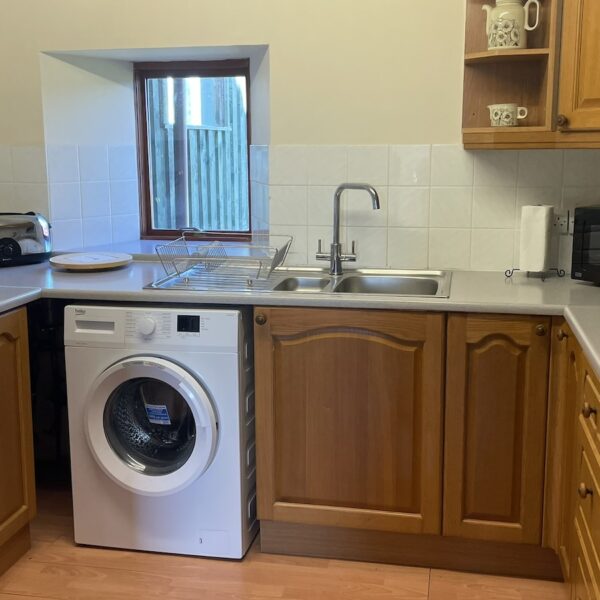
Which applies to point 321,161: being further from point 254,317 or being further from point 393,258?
point 254,317

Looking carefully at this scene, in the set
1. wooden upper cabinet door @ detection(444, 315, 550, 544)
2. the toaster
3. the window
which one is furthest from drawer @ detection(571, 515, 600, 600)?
the toaster

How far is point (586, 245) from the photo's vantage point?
8.71 ft

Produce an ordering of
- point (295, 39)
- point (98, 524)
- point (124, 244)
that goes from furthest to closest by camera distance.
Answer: point (124, 244) < point (295, 39) < point (98, 524)

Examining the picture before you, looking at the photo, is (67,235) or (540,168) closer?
(540,168)

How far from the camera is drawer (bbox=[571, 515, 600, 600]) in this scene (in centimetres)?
182

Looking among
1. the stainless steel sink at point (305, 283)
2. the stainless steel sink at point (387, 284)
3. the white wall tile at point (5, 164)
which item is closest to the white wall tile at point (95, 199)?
the white wall tile at point (5, 164)

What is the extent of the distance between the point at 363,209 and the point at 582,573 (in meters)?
1.51

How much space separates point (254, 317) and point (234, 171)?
46.4 inches

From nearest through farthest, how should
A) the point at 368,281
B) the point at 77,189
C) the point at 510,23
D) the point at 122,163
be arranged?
the point at 510,23
the point at 368,281
the point at 77,189
the point at 122,163

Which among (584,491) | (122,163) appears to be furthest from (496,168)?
(122,163)

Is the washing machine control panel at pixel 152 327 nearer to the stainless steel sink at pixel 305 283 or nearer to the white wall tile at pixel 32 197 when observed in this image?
the stainless steel sink at pixel 305 283

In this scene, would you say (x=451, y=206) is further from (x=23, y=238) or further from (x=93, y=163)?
(x=23, y=238)

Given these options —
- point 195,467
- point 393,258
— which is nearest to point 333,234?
point 393,258

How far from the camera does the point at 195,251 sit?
3230 millimetres
